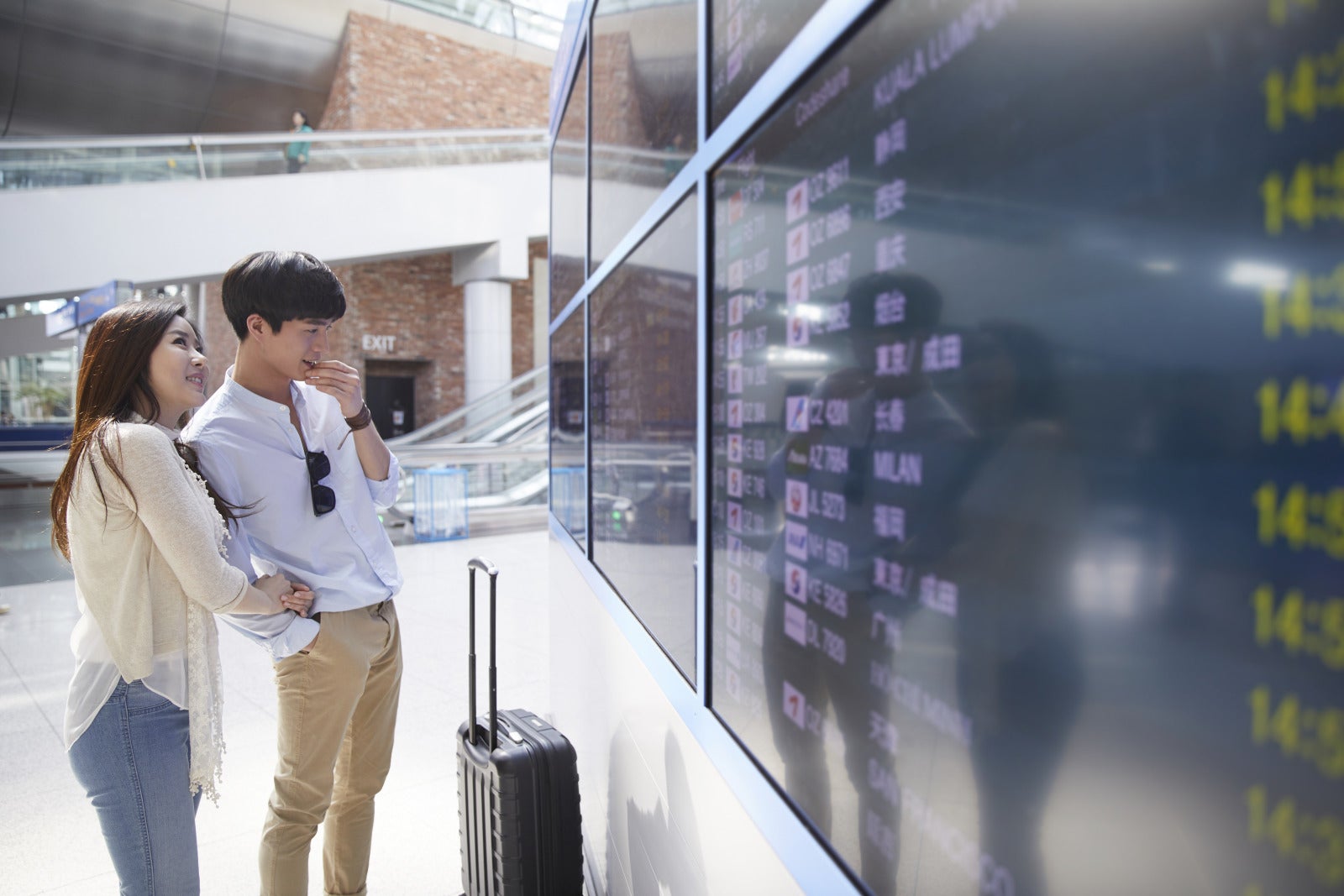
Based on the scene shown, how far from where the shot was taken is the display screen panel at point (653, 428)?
4.32 ft

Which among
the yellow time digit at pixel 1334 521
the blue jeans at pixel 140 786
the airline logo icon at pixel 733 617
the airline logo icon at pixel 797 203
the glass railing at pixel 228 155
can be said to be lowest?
the blue jeans at pixel 140 786

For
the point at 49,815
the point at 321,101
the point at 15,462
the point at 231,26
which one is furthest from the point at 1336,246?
the point at 15,462

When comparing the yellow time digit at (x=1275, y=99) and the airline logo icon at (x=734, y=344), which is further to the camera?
the airline logo icon at (x=734, y=344)

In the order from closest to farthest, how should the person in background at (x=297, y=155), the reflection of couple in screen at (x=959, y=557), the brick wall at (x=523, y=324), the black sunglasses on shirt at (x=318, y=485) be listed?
the reflection of couple in screen at (x=959, y=557), the black sunglasses on shirt at (x=318, y=485), the person in background at (x=297, y=155), the brick wall at (x=523, y=324)

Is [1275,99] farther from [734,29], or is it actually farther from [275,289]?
[275,289]

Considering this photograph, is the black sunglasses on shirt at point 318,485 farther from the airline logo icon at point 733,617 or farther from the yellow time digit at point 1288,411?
the yellow time digit at point 1288,411

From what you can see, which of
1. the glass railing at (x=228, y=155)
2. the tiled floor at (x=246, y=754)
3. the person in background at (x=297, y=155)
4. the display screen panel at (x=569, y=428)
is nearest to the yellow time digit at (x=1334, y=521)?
the display screen panel at (x=569, y=428)

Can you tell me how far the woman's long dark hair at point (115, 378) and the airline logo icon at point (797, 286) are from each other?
1.36 metres

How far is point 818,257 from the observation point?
79cm

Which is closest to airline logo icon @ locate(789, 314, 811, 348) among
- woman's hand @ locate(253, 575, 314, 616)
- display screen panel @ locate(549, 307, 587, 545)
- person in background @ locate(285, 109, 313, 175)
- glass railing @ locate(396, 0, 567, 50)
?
woman's hand @ locate(253, 575, 314, 616)

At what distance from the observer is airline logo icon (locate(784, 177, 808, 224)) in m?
0.82

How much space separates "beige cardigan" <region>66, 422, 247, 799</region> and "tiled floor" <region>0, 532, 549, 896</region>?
1226 mm

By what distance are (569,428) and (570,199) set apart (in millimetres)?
795

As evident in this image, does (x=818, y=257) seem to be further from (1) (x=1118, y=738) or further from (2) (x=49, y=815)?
(2) (x=49, y=815)
